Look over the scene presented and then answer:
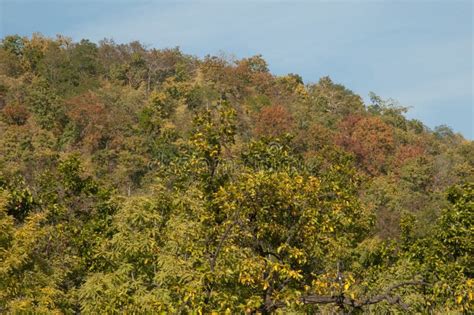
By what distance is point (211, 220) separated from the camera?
23.7 ft

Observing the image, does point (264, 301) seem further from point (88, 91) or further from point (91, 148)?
point (88, 91)

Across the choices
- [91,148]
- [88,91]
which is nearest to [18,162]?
[91,148]

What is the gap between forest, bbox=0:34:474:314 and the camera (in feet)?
21.2

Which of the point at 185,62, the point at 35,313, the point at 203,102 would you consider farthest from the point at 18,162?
the point at 185,62

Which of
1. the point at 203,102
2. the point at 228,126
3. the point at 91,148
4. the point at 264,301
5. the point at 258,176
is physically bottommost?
the point at 264,301

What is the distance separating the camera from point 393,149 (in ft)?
193

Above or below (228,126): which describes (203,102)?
above

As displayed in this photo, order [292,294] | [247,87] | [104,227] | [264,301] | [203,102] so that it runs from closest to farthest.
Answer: [292,294]
[264,301]
[104,227]
[203,102]
[247,87]

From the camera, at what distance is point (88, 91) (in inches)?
2318

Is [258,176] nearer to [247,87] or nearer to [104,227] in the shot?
[104,227]

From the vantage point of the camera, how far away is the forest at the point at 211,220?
645 centimetres

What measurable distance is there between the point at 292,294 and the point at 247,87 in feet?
211

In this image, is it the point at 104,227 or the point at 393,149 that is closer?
the point at 104,227

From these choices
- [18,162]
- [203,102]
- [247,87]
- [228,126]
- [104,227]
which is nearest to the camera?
[228,126]
